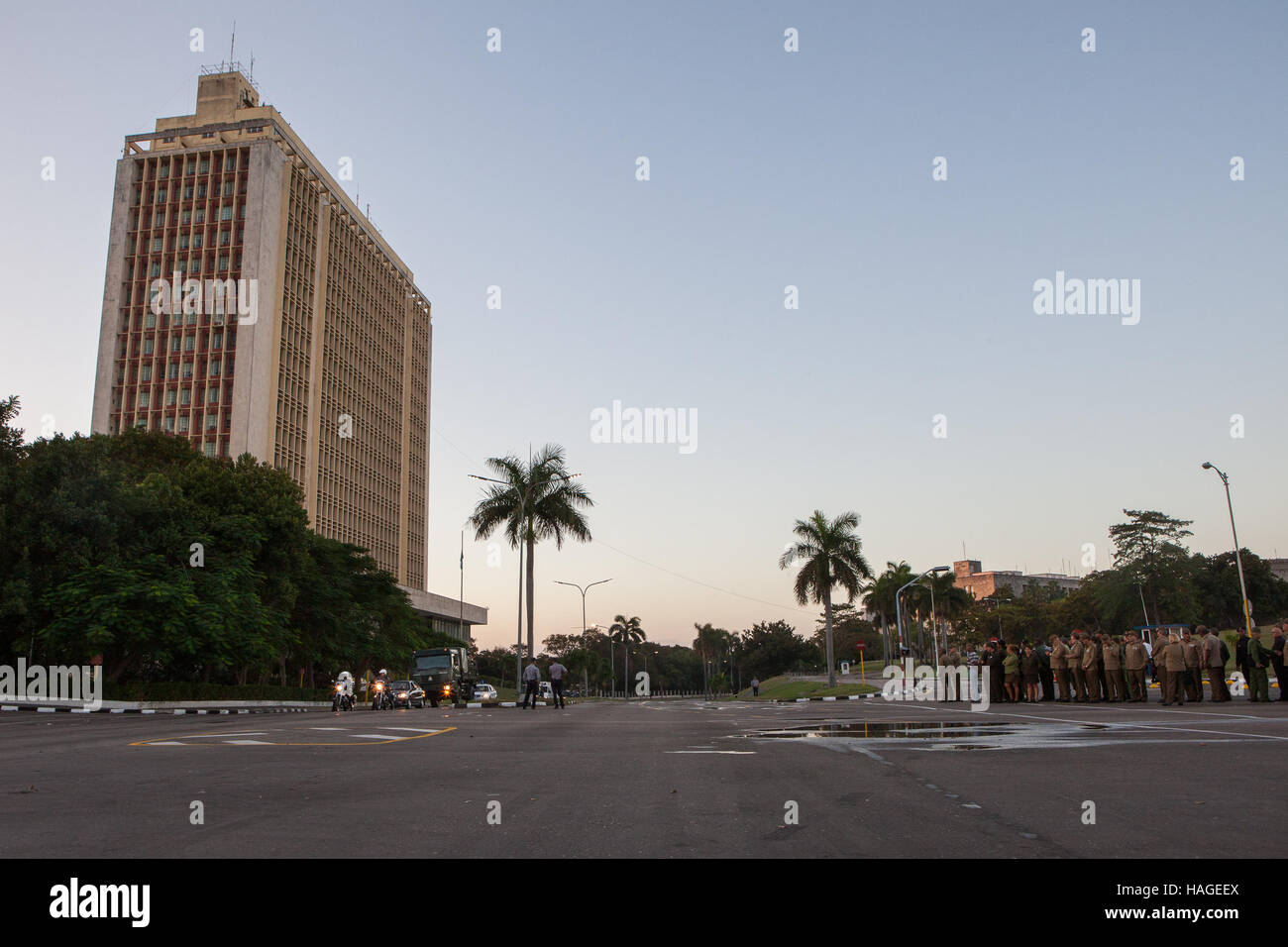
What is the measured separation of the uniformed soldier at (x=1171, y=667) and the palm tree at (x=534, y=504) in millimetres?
33330

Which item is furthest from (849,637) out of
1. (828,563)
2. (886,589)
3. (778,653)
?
(828,563)

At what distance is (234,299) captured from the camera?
85312 mm

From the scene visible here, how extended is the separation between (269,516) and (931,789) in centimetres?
3995

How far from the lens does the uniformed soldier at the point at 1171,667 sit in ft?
73.5

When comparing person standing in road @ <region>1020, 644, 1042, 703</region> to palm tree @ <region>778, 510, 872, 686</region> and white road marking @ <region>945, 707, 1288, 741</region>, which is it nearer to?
white road marking @ <region>945, 707, 1288, 741</region>

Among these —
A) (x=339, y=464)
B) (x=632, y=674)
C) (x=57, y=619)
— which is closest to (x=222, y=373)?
(x=339, y=464)

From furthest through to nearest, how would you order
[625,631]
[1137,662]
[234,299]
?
[625,631] → [234,299] → [1137,662]

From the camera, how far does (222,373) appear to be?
8375 centimetres

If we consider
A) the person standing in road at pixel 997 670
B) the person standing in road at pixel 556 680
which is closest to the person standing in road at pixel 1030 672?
the person standing in road at pixel 997 670

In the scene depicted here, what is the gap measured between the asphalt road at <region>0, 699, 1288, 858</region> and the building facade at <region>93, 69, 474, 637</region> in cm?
7473

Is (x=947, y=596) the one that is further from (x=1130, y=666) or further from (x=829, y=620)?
(x=1130, y=666)

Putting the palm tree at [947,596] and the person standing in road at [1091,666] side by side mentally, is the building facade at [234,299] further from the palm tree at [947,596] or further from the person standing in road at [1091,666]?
the person standing in road at [1091,666]

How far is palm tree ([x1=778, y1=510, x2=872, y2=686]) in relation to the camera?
197 ft

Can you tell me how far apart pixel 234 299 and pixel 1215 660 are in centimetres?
8327
